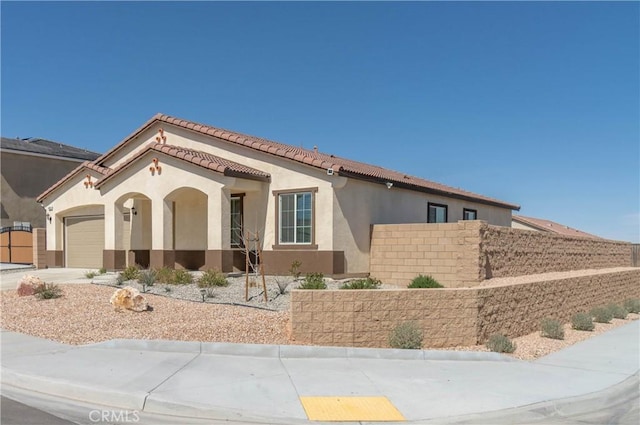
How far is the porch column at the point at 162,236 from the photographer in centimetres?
1862

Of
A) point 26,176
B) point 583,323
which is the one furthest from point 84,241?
point 583,323

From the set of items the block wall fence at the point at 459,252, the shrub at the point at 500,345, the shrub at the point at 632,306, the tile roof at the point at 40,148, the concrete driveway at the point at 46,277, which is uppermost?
the tile roof at the point at 40,148

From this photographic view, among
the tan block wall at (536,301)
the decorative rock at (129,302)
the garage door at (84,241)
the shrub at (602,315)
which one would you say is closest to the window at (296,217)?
the tan block wall at (536,301)

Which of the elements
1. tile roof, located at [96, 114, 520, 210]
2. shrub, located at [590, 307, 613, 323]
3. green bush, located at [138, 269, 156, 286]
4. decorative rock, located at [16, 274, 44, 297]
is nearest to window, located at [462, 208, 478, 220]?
tile roof, located at [96, 114, 520, 210]

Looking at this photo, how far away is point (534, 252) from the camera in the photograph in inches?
746

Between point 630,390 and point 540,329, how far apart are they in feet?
18.3

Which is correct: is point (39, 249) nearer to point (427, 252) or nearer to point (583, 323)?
point (427, 252)

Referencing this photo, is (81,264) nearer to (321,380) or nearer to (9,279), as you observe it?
(9,279)

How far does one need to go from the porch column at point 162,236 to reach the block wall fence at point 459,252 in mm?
7037

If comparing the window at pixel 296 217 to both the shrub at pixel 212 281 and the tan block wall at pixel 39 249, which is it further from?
the tan block wall at pixel 39 249

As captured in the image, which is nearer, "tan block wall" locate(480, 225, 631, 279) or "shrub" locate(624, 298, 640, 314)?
"tan block wall" locate(480, 225, 631, 279)

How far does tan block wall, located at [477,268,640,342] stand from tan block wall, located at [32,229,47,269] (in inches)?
818

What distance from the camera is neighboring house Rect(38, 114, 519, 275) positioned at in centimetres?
1739

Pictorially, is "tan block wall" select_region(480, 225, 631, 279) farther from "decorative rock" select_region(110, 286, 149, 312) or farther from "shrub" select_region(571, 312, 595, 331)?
"decorative rock" select_region(110, 286, 149, 312)
